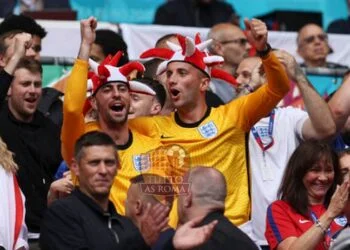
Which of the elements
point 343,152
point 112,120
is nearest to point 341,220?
point 343,152

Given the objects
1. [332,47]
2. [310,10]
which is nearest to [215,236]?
[332,47]

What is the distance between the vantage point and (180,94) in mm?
10180

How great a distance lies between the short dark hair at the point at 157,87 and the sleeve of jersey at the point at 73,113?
116 centimetres

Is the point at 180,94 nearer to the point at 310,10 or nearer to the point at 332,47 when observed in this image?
the point at 332,47

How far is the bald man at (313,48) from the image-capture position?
562 inches

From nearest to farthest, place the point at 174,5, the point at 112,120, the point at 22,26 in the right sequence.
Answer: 1. the point at 112,120
2. the point at 22,26
3. the point at 174,5

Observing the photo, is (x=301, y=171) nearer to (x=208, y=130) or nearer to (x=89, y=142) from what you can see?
(x=208, y=130)

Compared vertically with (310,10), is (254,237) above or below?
below

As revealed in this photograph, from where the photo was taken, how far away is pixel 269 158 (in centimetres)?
1086

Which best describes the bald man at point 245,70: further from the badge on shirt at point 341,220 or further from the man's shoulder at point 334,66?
the badge on shirt at point 341,220

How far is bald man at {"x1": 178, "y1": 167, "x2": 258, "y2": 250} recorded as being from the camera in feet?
26.2

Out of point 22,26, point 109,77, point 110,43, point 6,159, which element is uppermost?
point 22,26

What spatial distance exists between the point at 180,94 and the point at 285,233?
1.25 meters

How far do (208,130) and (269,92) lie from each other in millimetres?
493
